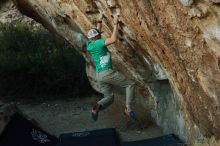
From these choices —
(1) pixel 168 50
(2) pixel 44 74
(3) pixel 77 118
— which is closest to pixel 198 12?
(1) pixel 168 50

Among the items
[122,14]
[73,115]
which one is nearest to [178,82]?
[122,14]

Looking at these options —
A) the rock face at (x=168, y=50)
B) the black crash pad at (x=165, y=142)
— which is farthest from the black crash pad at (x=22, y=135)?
the rock face at (x=168, y=50)

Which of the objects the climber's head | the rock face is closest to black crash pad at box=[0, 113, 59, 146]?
the rock face

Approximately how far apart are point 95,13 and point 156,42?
65.5 inches

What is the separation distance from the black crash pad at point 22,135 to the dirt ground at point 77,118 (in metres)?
1.79

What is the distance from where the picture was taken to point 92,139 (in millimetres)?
9117

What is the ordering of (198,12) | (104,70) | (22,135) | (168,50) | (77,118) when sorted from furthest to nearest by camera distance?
(77,118)
(22,135)
(104,70)
(168,50)
(198,12)

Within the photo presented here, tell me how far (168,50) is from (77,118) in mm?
6915

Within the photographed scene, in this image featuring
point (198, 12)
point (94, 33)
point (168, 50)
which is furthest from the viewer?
point (94, 33)

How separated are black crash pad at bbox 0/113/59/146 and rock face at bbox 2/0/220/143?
1695mm

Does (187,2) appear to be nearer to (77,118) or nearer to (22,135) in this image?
(22,135)

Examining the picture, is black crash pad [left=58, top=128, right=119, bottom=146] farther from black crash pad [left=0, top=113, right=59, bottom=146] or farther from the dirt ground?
the dirt ground

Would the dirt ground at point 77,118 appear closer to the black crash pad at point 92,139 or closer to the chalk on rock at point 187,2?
the black crash pad at point 92,139

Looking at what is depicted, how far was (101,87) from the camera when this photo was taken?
909 centimetres
